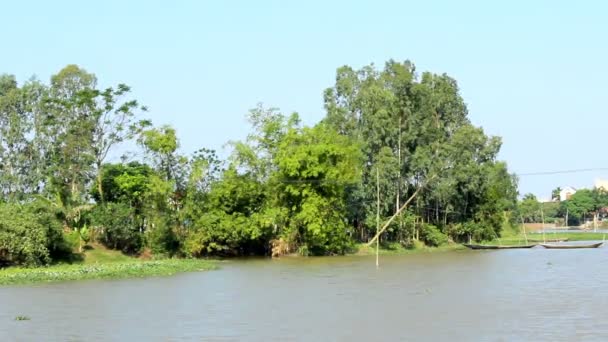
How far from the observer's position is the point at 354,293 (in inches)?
1109

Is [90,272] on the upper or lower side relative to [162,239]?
lower

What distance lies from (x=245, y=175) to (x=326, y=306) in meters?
27.8

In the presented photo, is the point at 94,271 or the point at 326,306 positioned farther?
the point at 94,271

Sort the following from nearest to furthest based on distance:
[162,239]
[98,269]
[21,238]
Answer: [98,269] → [21,238] → [162,239]

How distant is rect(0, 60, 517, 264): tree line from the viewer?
4816cm

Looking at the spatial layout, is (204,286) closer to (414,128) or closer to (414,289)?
(414,289)

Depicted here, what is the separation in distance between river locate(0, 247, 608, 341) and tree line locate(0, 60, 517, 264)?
10246 millimetres

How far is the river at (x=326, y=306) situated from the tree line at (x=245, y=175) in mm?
10246

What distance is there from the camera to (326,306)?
24.6 metres

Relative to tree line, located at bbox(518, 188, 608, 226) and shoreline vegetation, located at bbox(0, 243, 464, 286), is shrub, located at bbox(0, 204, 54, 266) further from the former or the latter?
tree line, located at bbox(518, 188, 608, 226)

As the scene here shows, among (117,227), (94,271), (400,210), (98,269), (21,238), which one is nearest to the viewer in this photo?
(94,271)

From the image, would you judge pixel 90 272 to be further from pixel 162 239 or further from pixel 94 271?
pixel 162 239

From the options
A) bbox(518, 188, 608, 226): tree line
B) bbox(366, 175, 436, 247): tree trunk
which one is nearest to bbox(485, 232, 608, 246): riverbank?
bbox(366, 175, 436, 247): tree trunk

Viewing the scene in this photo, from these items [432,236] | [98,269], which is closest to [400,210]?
[432,236]
